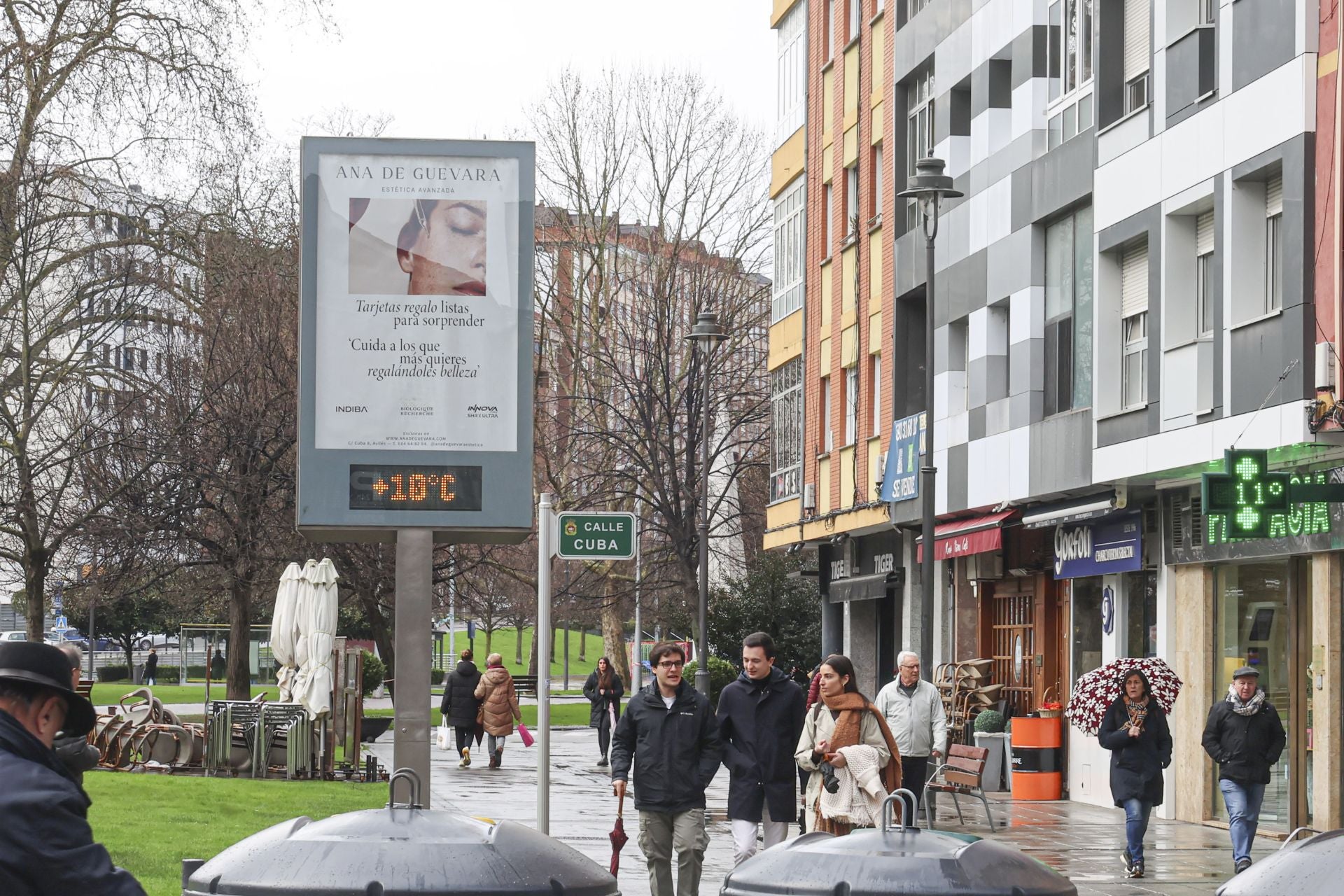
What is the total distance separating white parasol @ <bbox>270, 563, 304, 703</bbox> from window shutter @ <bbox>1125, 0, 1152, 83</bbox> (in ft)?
43.9

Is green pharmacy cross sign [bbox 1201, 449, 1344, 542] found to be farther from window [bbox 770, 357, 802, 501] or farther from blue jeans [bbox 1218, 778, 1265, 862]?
window [bbox 770, 357, 802, 501]

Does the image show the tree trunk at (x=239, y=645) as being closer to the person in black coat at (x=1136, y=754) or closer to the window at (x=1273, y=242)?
the window at (x=1273, y=242)

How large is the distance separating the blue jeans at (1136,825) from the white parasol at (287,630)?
14678 millimetres

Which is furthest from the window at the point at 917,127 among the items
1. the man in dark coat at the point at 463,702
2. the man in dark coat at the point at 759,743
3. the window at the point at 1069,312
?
the man in dark coat at the point at 759,743

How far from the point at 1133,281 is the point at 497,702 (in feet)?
42.3

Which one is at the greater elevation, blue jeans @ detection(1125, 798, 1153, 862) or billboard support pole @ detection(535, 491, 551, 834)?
billboard support pole @ detection(535, 491, 551, 834)

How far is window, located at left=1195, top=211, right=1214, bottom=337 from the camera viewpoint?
21.6 m

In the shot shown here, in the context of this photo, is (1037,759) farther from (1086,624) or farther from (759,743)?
(759,743)

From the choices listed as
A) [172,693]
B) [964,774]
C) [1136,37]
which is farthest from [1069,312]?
[172,693]

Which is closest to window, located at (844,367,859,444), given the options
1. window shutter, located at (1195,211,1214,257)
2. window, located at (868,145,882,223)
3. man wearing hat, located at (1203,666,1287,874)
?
window, located at (868,145,882,223)

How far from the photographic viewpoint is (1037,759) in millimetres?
26266

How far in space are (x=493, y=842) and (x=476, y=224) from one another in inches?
338

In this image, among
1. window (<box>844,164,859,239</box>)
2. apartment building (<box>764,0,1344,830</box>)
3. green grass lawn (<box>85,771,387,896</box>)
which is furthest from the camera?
window (<box>844,164,859,239</box>)

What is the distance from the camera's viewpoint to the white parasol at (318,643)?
27.6 m
